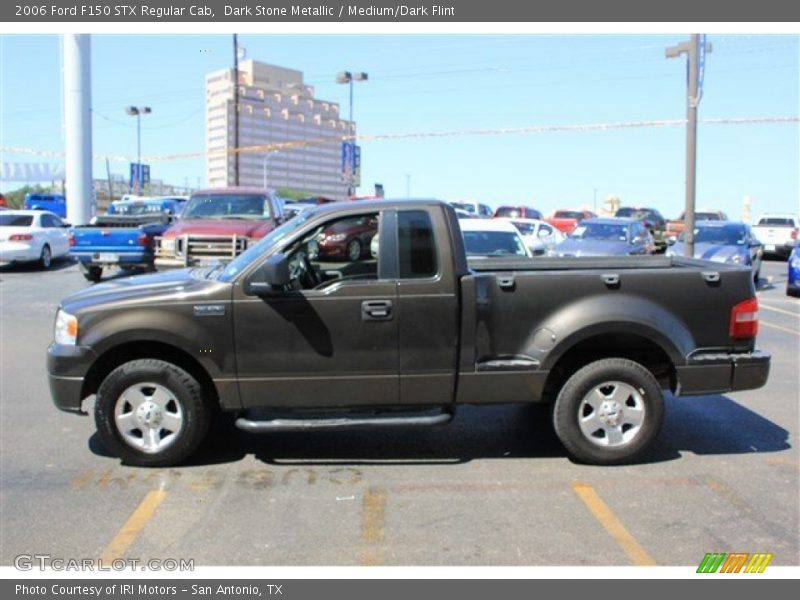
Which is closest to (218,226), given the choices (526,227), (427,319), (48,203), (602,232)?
(427,319)

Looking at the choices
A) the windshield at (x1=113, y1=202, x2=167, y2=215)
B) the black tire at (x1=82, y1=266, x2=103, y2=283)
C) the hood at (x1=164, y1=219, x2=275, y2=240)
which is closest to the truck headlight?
the hood at (x1=164, y1=219, x2=275, y2=240)

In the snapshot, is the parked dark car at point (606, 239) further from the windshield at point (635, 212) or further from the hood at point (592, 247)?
→ the windshield at point (635, 212)

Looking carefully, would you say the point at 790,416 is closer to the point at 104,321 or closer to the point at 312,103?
the point at 104,321

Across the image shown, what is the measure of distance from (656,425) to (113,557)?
367 cm

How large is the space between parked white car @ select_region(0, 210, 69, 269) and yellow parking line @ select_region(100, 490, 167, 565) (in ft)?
55.2

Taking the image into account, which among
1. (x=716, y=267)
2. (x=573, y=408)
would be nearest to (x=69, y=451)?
(x=573, y=408)

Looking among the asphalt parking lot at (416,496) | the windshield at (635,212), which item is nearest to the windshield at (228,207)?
the asphalt parking lot at (416,496)

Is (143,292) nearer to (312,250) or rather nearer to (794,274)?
(312,250)

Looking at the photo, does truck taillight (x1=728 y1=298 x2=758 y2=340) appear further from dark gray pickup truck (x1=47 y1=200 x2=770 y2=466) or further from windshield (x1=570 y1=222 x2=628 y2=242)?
windshield (x1=570 y1=222 x2=628 y2=242)

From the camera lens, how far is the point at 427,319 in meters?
5.23

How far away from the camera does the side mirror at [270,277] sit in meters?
4.99

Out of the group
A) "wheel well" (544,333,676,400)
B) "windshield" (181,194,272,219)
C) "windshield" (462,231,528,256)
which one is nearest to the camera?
"wheel well" (544,333,676,400)

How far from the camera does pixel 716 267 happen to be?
5.60 metres

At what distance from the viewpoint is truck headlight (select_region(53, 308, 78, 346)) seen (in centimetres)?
529
